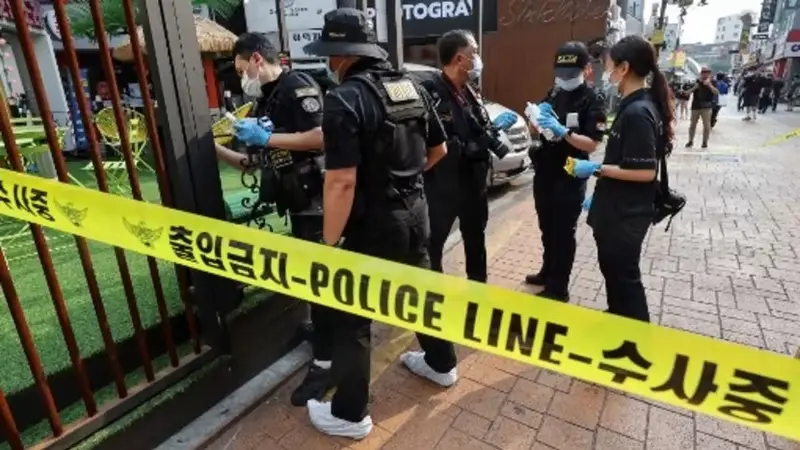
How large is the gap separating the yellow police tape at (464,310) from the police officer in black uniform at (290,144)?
0.87 m

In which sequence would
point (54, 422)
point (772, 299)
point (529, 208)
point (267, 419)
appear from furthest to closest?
point (529, 208)
point (772, 299)
point (267, 419)
point (54, 422)

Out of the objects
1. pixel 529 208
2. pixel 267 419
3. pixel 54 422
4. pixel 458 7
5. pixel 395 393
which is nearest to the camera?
pixel 54 422

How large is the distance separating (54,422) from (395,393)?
63.8 inches

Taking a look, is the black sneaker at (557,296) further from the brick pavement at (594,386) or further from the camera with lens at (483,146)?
the camera with lens at (483,146)

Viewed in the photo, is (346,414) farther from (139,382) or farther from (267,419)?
(139,382)

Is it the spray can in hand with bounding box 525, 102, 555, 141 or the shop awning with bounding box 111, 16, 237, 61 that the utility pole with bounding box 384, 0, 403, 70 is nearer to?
the spray can in hand with bounding box 525, 102, 555, 141

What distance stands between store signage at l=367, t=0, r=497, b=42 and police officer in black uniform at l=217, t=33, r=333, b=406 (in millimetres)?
8903

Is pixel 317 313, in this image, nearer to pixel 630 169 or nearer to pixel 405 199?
pixel 405 199

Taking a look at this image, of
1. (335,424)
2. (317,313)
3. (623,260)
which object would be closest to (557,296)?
(623,260)

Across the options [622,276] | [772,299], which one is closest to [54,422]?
[622,276]

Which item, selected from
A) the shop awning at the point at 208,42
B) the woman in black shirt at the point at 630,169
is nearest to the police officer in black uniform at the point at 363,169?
the woman in black shirt at the point at 630,169

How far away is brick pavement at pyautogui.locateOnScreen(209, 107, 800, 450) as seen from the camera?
7.80 ft

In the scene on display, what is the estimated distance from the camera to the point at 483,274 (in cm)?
339

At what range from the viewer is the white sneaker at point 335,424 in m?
2.39
